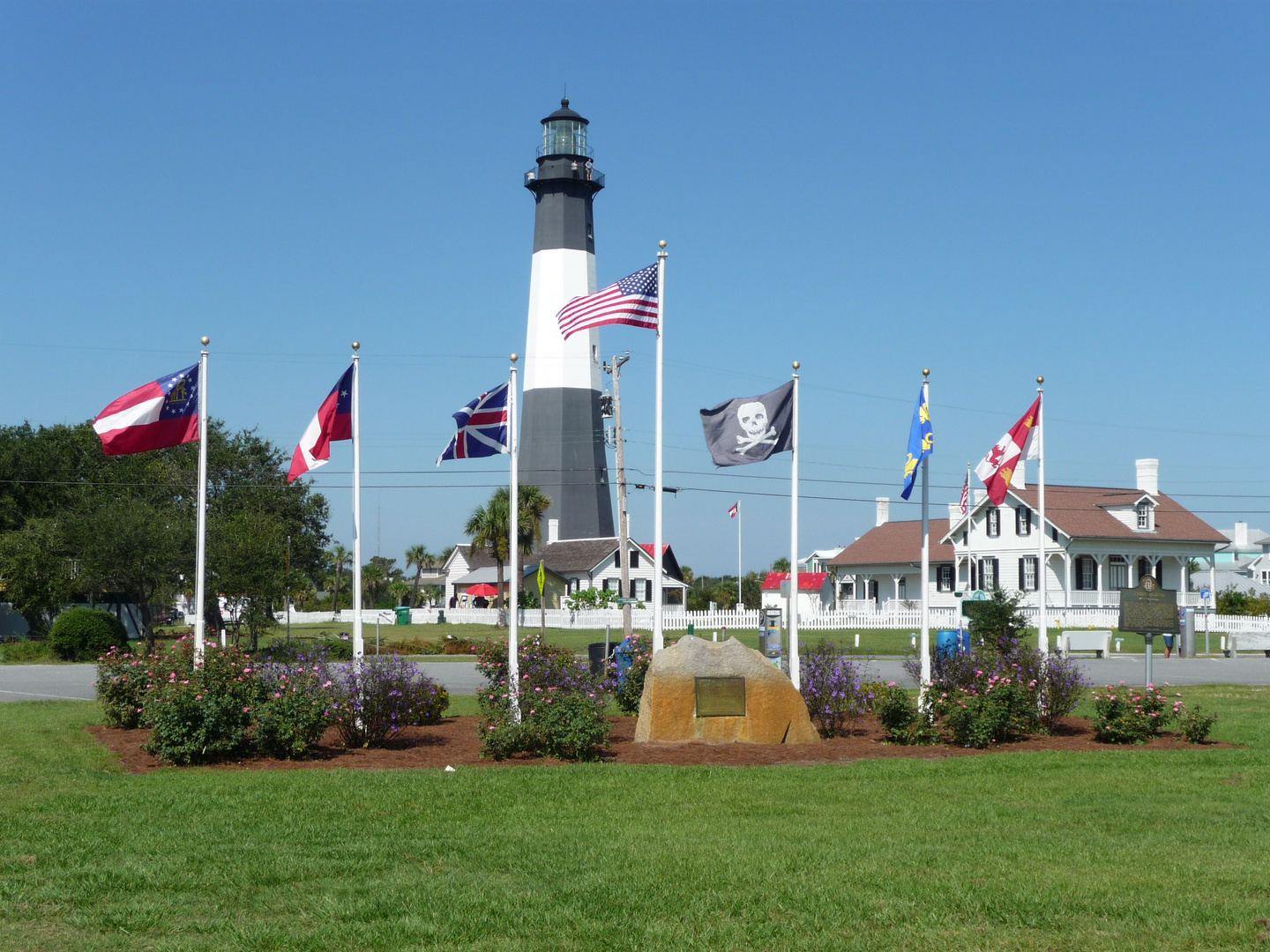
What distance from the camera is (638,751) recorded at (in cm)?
1404

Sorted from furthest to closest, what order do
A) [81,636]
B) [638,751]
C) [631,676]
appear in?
[81,636]
[631,676]
[638,751]

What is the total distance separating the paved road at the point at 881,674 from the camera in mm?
24672

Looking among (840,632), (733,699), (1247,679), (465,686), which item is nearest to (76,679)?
(465,686)

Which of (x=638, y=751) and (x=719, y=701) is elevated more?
(x=719, y=701)

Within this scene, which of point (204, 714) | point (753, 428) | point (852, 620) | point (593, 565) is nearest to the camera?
point (204, 714)

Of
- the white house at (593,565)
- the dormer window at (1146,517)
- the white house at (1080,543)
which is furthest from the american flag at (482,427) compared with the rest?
the white house at (593,565)

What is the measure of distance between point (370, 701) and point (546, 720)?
2.57m

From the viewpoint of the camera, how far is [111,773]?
12.6 meters

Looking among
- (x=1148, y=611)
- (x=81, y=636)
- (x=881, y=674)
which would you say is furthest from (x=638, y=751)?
(x=81, y=636)

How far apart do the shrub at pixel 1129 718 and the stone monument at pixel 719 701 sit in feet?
11.8

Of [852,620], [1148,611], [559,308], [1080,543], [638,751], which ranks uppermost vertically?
[559,308]

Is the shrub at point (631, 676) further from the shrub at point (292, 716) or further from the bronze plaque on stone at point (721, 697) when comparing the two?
the shrub at point (292, 716)

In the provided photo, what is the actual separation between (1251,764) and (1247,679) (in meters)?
16.9

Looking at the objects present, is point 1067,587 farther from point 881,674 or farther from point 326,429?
point 326,429
